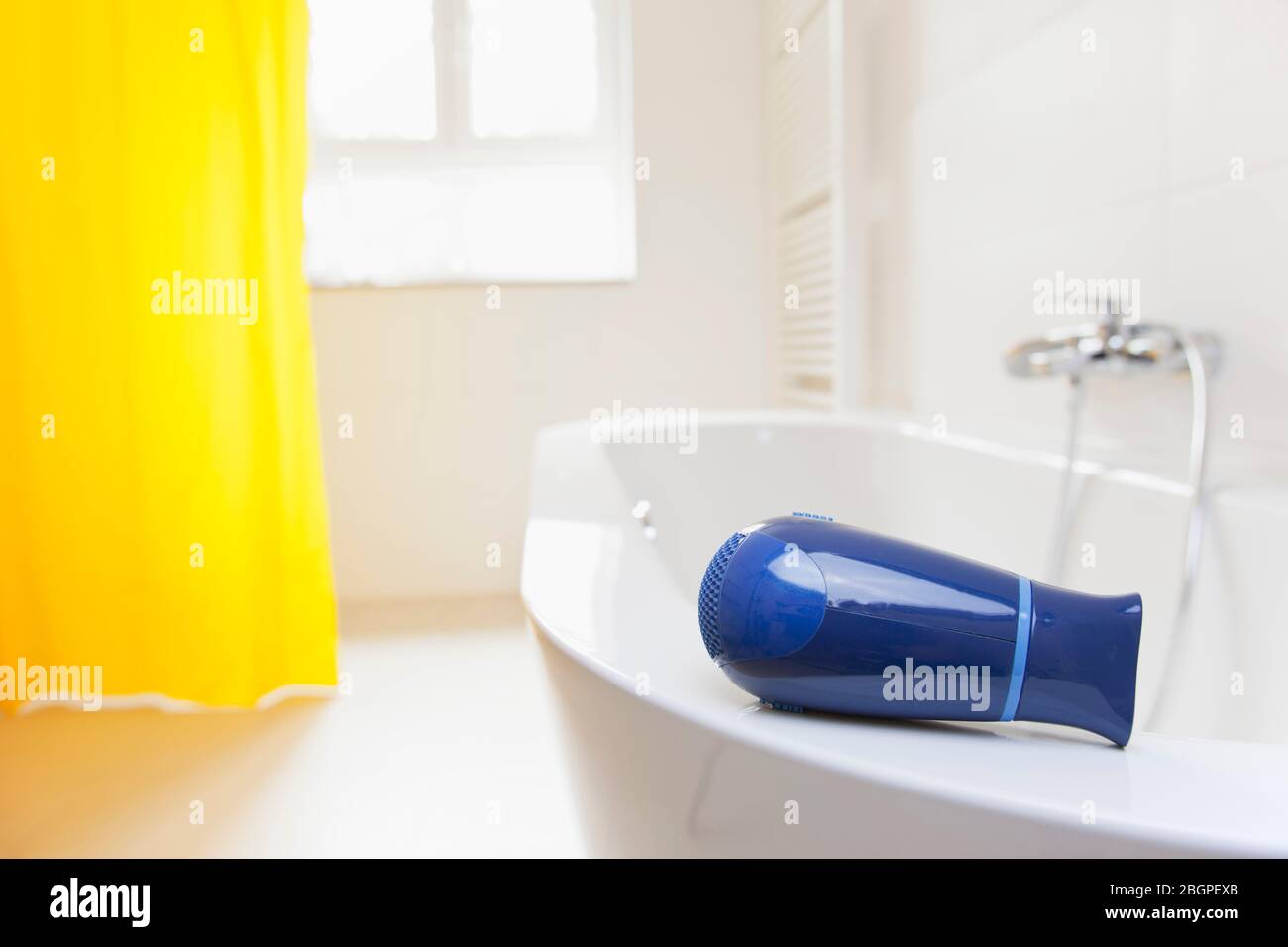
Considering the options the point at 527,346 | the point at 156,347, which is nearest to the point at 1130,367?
the point at 156,347

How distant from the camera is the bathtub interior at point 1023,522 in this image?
1.05m

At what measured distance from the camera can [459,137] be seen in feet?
10.9

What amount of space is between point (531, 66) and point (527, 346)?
88 centimetres

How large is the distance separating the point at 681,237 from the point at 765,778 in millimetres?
3091

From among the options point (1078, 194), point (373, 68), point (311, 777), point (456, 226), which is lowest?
point (311, 777)

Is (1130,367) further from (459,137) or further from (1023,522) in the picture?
(459,137)

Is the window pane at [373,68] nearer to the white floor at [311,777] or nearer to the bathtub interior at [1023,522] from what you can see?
the white floor at [311,777]

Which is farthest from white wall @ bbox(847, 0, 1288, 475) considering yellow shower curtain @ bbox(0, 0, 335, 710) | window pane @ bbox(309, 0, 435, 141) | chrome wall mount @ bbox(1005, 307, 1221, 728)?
window pane @ bbox(309, 0, 435, 141)

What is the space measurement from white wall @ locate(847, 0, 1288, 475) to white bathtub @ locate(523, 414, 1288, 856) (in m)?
0.24

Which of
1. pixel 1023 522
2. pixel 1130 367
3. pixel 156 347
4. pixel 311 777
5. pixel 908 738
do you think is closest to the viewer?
pixel 908 738

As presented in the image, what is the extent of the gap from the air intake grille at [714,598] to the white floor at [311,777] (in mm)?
942
